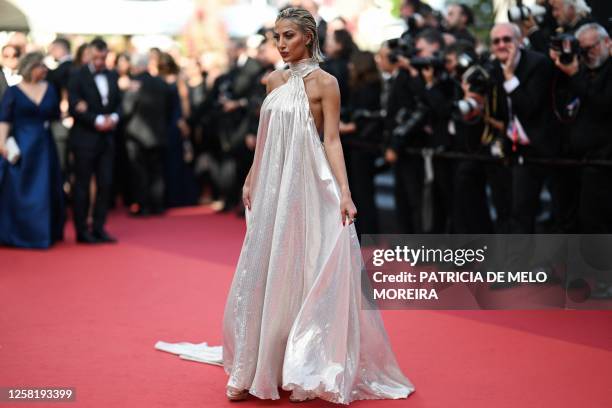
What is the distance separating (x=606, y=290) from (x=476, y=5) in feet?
16.8

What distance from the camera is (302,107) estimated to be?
16.0 ft

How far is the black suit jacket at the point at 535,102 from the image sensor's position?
7473 mm

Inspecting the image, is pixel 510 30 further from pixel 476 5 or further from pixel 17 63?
pixel 17 63

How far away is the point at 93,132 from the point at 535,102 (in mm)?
4623

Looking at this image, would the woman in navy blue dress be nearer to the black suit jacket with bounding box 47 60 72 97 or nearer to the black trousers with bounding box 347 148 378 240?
the black suit jacket with bounding box 47 60 72 97

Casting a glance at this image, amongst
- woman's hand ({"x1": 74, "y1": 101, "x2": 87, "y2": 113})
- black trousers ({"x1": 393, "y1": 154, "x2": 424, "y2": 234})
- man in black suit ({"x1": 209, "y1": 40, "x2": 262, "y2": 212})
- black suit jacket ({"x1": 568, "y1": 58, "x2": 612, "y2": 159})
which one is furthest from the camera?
man in black suit ({"x1": 209, "y1": 40, "x2": 262, "y2": 212})

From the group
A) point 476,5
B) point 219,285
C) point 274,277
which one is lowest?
point 219,285

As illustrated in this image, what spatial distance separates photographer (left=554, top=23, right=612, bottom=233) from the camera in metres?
7.04

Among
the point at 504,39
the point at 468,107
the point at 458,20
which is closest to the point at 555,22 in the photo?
the point at 504,39

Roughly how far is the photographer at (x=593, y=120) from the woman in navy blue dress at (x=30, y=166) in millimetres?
4959

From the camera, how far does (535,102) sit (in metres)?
7.48

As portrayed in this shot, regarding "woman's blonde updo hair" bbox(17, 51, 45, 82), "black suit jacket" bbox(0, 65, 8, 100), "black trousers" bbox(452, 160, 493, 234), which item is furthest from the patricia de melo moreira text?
"black suit jacket" bbox(0, 65, 8, 100)

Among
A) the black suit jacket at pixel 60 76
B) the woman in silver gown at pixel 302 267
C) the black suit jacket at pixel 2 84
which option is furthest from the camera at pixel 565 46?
the black suit jacket at pixel 60 76

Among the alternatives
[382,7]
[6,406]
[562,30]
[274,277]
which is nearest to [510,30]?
[562,30]
